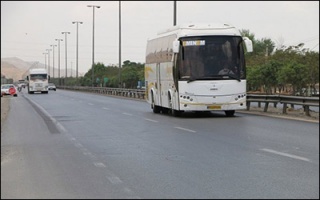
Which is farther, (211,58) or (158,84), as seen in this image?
(158,84)

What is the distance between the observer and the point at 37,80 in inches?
2606

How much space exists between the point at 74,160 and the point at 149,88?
1514 centimetres

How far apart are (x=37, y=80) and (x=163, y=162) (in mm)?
58935

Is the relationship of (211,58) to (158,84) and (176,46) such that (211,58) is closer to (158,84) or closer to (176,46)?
(176,46)

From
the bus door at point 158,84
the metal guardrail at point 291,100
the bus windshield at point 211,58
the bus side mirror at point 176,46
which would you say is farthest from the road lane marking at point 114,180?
the bus door at point 158,84

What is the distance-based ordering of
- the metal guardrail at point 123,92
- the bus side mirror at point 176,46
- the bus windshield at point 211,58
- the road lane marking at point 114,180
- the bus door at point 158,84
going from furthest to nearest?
the metal guardrail at point 123,92 < the bus door at point 158,84 < the bus windshield at point 211,58 < the bus side mirror at point 176,46 < the road lane marking at point 114,180

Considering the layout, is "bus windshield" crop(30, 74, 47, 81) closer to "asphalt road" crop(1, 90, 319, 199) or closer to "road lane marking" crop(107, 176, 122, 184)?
"asphalt road" crop(1, 90, 319, 199)

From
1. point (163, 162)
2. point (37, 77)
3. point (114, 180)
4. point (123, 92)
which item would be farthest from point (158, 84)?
point (37, 77)

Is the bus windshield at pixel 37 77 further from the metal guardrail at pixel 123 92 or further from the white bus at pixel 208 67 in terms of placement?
the white bus at pixel 208 67

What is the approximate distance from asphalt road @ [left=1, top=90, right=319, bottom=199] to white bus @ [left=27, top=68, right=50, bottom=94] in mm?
50775

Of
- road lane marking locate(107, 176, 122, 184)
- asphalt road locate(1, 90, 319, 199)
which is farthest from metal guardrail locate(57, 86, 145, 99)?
road lane marking locate(107, 176, 122, 184)

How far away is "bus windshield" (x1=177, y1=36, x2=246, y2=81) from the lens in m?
19.0

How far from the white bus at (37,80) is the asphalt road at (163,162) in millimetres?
50775

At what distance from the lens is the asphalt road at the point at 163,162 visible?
7.13m
